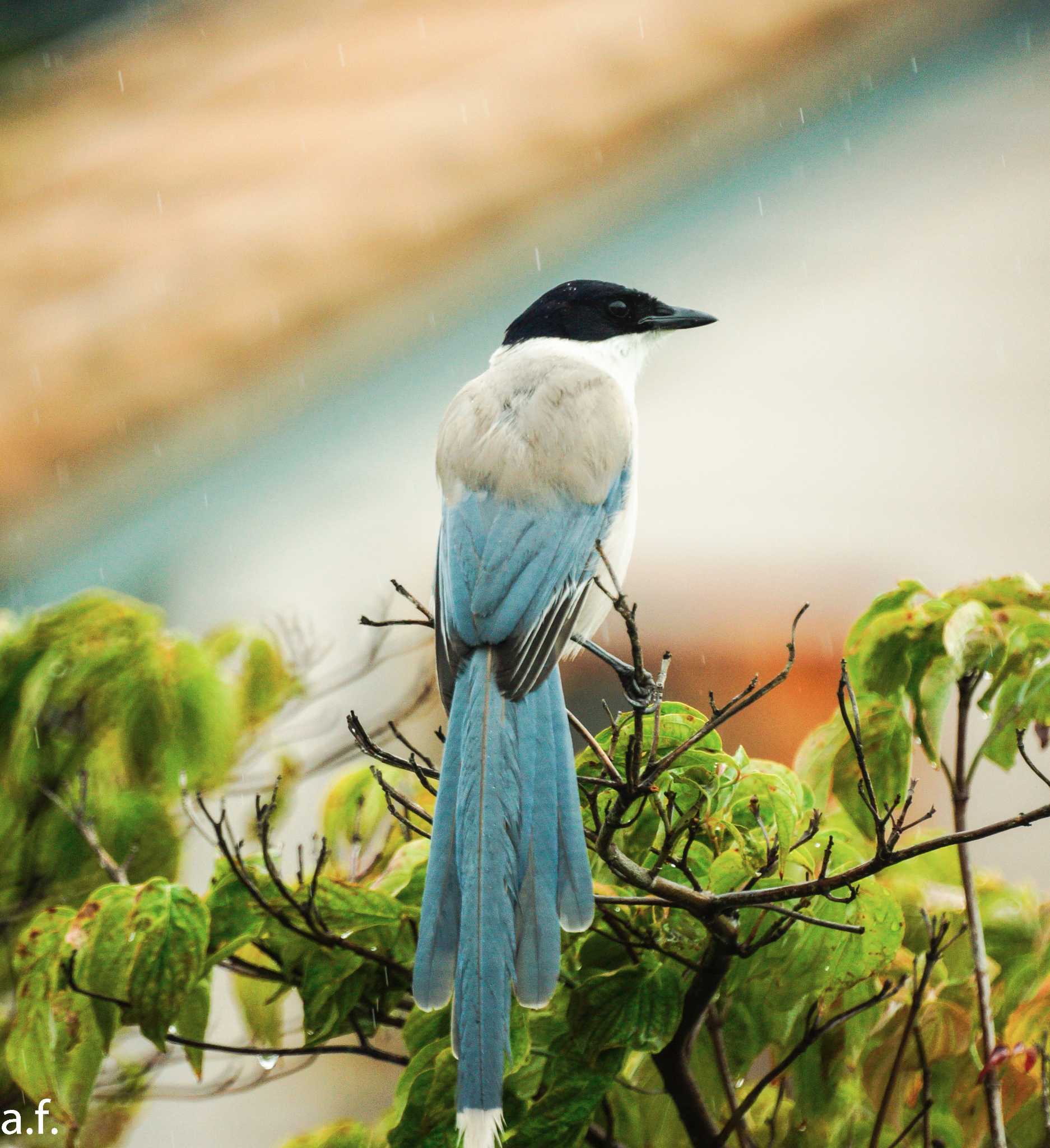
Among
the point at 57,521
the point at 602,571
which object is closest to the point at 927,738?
the point at 602,571

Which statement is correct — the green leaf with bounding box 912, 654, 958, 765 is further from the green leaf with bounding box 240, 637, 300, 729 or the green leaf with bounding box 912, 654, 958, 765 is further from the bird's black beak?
the green leaf with bounding box 240, 637, 300, 729

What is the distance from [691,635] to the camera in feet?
10.1

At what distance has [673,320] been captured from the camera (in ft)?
5.65

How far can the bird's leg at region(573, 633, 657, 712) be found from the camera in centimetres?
96

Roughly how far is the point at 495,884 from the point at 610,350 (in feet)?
3.28

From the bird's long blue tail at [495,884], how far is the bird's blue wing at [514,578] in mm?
66

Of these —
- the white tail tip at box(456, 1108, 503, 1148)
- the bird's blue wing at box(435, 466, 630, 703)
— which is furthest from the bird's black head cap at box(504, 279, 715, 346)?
the white tail tip at box(456, 1108, 503, 1148)

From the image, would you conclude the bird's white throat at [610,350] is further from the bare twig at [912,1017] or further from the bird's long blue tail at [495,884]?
the bare twig at [912,1017]

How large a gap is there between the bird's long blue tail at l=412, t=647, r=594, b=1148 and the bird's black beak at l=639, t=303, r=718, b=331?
850mm

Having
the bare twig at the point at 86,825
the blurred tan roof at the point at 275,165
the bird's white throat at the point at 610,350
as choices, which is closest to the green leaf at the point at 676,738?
the bare twig at the point at 86,825

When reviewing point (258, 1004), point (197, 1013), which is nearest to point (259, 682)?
point (258, 1004)

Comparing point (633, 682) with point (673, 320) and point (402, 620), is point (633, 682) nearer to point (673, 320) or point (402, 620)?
point (402, 620)

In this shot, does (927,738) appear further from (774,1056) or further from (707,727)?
(774,1056)

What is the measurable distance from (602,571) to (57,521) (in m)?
2.92
